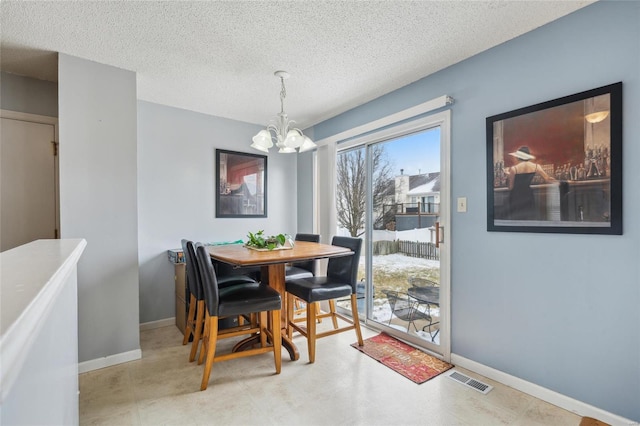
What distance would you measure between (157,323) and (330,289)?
2153 millimetres

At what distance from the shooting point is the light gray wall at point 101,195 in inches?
93.4

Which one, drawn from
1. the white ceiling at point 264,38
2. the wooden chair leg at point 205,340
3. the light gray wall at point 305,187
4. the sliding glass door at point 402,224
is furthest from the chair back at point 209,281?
the light gray wall at point 305,187

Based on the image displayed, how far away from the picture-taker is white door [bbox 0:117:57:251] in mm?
2611

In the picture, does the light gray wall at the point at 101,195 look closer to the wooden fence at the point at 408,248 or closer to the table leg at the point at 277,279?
the table leg at the point at 277,279

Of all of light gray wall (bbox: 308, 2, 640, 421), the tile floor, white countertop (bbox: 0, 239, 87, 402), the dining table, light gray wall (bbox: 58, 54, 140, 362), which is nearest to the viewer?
white countertop (bbox: 0, 239, 87, 402)

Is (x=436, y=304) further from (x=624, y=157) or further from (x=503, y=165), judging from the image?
(x=624, y=157)

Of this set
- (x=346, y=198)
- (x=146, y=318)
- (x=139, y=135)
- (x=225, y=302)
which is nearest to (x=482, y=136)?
(x=346, y=198)

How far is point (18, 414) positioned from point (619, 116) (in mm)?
2658

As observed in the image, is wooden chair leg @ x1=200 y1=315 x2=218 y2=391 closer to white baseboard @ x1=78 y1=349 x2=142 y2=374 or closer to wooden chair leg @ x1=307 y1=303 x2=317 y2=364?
wooden chair leg @ x1=307 y1=303 x2=317 y2=364

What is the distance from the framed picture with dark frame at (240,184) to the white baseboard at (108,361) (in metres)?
1.74

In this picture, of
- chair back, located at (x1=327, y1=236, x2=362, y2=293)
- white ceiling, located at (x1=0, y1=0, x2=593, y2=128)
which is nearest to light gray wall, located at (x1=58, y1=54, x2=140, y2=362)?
white ceiling, located at (x1=0, y1=0, x2=593, y2=128)

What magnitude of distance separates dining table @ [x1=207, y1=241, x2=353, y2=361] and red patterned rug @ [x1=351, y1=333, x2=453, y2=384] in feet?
2.36

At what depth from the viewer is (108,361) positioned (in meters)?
2.46

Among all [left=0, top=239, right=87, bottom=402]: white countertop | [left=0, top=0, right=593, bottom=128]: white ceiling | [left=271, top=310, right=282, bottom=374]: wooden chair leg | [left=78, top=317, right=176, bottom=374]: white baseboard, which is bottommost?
[left=78, top=317, right=176, bottom=374]: white baseboard
